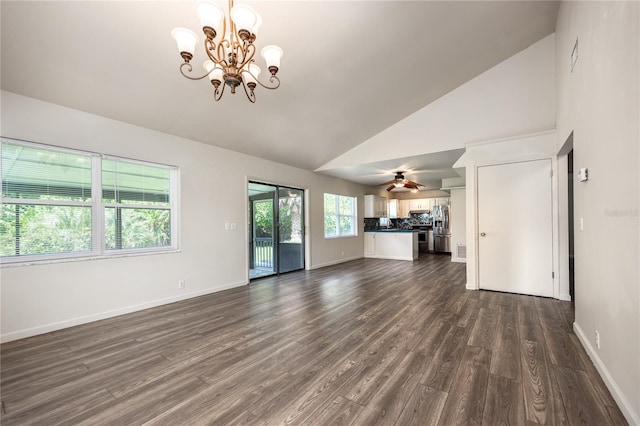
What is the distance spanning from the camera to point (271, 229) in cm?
606

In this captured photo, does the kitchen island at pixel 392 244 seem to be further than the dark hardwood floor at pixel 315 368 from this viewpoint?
Yes

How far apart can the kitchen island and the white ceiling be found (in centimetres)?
337

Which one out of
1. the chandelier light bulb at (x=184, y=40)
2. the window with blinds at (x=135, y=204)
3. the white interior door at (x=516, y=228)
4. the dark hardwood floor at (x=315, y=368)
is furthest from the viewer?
the white interior door at (x=516, y=228)

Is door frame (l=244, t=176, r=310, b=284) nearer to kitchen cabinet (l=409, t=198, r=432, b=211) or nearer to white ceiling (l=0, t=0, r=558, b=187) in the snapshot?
white ceiling (l=0, t=0, r=558, b=187)

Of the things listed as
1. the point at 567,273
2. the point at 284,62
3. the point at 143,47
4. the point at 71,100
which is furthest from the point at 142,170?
the point at 567,273

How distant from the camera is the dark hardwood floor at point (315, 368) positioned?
5.60 feet

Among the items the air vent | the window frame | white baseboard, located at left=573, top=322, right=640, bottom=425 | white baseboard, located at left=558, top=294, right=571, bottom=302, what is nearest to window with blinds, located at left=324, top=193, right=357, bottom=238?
the window frame

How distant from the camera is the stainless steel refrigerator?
31.0 ft

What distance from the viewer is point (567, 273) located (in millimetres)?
3938

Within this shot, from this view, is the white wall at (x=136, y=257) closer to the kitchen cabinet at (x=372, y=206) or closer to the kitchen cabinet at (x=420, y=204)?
the kitchen cabinet at (x=372, y=206)

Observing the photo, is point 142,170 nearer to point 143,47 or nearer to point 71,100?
point 71,100

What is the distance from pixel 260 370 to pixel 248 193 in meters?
3.70

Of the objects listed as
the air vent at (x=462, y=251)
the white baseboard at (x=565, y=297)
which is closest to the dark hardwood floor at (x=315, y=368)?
the white baseboard at (x=565, y=297)

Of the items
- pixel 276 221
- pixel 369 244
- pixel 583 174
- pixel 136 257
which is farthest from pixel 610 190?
pixel 369 244
